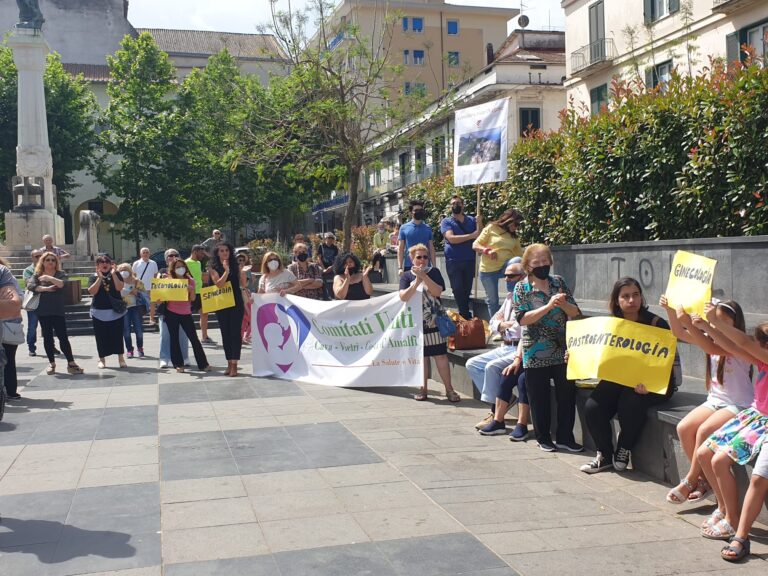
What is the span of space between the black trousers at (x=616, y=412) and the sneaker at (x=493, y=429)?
1.49m

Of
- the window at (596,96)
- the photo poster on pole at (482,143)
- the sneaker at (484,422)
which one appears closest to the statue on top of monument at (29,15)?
the window at (596,96)

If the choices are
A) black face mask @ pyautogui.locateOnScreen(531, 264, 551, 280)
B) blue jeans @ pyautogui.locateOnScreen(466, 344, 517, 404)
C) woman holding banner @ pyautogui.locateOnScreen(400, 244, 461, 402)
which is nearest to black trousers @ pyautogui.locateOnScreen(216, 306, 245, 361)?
woman holding banner @ pyautogui.locateOnScreen(400, 244, 461, 402)

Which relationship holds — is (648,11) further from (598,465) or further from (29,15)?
(598,465)

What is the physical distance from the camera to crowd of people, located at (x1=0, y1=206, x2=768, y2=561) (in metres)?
5.11

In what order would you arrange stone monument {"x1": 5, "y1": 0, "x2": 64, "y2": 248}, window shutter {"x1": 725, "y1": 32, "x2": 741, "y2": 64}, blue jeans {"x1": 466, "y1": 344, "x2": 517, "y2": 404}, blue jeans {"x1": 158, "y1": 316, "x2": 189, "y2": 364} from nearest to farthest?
blue jeans {"x1": 466, "y1": 344, "x2": 517, "y2": 404}, blue jeans {"x1": 158, "y1": 316, "x2": 189, "y2": 364}, window shutter {"x1": 725, "y1": 32, "x2": 741, "y2": 64}, stone monument {"x1": 5, "y1": 0, "x2": 64, "y2": 248}

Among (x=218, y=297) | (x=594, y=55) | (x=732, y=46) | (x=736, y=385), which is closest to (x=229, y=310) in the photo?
(x=218, y=297)

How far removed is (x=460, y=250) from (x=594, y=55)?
26.6 metres

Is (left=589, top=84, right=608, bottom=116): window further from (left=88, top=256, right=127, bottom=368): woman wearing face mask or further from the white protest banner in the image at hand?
the white protest banner

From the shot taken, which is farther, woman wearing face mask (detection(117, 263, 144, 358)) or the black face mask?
woman wearing face mask (detection(117, 263, 144, 358))

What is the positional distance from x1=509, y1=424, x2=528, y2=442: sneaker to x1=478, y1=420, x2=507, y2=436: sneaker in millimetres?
222

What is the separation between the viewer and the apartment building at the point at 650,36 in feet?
86.0

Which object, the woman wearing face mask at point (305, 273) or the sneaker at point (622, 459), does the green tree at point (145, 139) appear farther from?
the sneaker at point (622, 459)

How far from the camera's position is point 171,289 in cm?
1249

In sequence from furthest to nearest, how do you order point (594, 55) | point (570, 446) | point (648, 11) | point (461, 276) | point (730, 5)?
point (594, 55) < point (648, 11) < point (730, 5) < point (461, 276) < point (570, 446)
